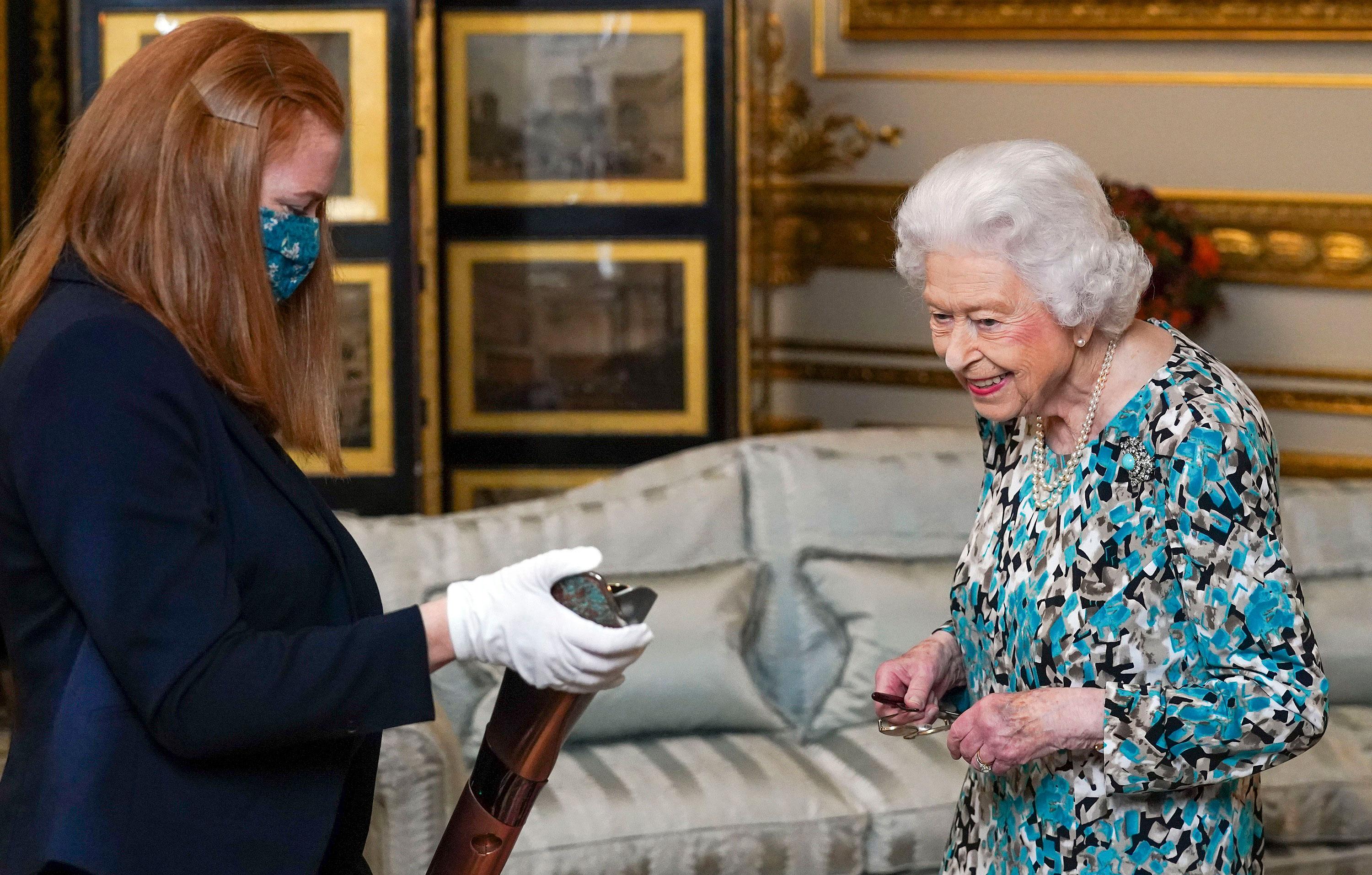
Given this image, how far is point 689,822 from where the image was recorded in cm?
264

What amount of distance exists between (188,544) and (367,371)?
110 inches

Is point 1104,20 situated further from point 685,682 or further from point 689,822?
point 689,822

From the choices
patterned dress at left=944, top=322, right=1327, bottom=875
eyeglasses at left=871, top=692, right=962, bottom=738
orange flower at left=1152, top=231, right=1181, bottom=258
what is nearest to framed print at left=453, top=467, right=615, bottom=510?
orange flower at left=1152, top=231, right=1181, bottom=258

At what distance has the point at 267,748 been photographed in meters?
1.15

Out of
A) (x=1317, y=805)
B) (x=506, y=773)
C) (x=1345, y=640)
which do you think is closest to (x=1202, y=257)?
(x=1345, y=640)

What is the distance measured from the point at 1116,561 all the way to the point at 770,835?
4.48ft

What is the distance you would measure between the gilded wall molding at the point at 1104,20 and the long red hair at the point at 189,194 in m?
3.69

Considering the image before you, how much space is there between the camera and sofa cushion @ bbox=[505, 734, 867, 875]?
258 centimetres

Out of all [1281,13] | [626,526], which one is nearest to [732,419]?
[626,526]

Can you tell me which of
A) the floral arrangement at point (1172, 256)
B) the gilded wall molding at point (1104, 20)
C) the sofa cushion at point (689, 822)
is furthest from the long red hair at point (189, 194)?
the gilded wall molding at point (1104, 20)

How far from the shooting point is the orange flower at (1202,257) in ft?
13.4

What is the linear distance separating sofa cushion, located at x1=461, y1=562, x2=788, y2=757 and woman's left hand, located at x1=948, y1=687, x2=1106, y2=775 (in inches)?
56.0

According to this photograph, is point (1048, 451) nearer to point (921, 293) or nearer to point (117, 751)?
point (921, 293)

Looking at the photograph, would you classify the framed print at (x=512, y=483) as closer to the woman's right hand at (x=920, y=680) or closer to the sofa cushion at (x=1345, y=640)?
the sofa cushion at (x=1345, y=640)
